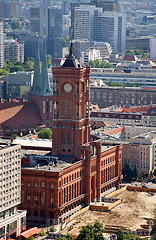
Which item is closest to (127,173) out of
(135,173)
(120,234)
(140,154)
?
(135,173)

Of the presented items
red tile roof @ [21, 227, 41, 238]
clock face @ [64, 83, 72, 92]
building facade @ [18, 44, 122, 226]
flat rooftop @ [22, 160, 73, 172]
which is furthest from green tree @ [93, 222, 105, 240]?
clock face @ [64, 83, 72, 92]

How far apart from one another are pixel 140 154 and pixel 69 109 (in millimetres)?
28090

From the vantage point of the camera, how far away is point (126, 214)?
506ft

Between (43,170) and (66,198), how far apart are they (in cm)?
670

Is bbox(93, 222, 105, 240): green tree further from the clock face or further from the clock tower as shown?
the clock face

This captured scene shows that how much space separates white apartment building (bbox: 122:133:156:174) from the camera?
183 metres

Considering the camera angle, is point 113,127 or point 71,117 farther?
point 113,127

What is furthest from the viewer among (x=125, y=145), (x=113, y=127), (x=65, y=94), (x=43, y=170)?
(x=113, y=127)

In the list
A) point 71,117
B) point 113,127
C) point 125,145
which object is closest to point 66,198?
point 71,117

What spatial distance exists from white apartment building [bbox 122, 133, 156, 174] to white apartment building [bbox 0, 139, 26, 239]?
43804mm

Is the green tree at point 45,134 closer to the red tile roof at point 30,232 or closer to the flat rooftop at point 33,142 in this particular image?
the flat rooftop at point 33,142

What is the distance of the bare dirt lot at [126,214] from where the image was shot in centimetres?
14827

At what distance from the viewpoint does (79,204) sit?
6216 inches

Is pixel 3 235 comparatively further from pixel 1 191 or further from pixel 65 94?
pixel 65 94
